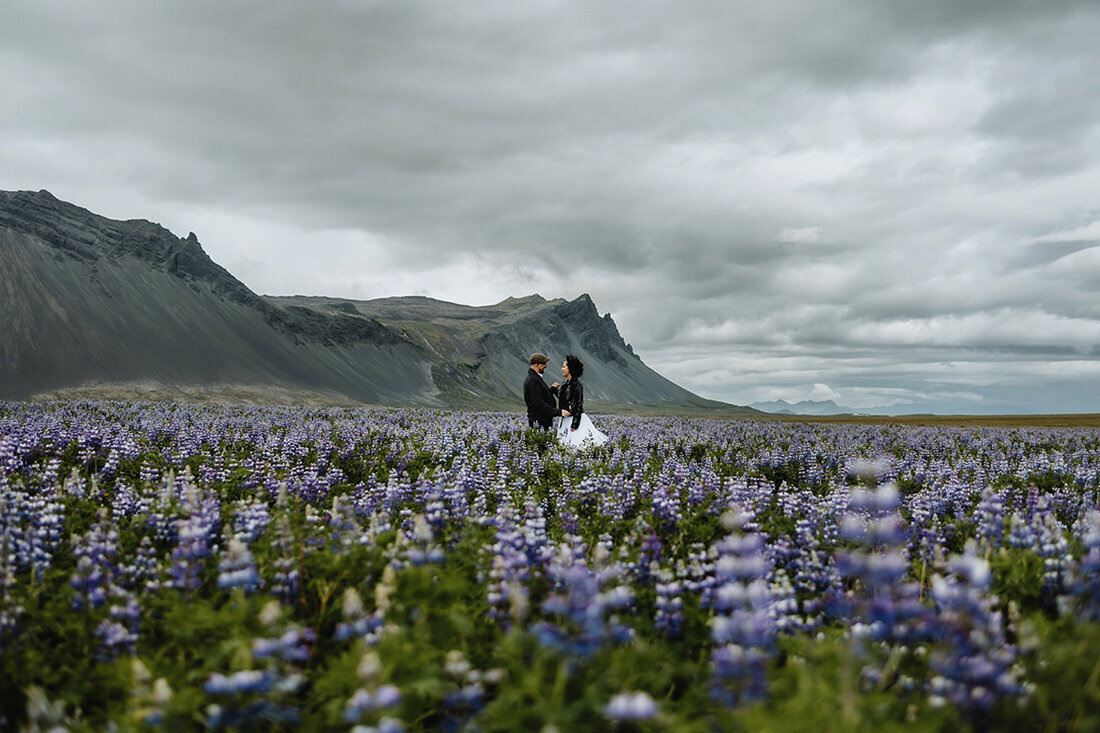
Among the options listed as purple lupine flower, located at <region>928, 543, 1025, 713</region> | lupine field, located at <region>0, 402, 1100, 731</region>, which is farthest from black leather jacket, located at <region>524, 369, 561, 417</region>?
purple lupine flower, located at <region>928, 543, 1025, 713</region>

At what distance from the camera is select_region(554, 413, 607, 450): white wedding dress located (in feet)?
48.8

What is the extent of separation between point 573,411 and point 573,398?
357 mm

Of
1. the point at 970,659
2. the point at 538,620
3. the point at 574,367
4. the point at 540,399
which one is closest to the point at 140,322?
the point at 540,399

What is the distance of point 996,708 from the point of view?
2.62m

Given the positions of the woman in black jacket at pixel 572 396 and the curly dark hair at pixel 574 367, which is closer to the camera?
the curly dark hair at pixel 574 367

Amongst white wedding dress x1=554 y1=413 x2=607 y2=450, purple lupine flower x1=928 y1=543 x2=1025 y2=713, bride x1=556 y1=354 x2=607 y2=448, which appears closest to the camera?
purple lupine flower x1=928 y1=543 x2=1025 y2=713

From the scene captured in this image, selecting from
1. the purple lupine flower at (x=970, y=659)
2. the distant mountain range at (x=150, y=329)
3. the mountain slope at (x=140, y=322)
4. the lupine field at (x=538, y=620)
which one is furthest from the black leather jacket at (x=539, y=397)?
the mountain slope at (x=140, y=322)

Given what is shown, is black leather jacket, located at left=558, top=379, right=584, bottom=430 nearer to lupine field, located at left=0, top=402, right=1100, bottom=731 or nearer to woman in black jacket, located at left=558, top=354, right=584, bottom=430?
woman in black jacket, located at left=558, top=354, right=584, bottom=430

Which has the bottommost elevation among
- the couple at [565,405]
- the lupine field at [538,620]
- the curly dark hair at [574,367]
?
the lupine field at [538,620]

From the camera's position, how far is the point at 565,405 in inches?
632

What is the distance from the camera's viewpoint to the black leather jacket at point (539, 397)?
15.2 metres

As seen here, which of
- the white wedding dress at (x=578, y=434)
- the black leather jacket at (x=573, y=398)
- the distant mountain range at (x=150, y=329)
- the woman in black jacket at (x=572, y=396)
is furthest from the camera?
the distant mountain range at (x=150, y=329)

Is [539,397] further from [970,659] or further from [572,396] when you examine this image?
[970,659]

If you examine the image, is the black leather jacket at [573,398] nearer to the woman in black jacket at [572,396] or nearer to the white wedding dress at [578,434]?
the woman in black jacket at [572,396]
